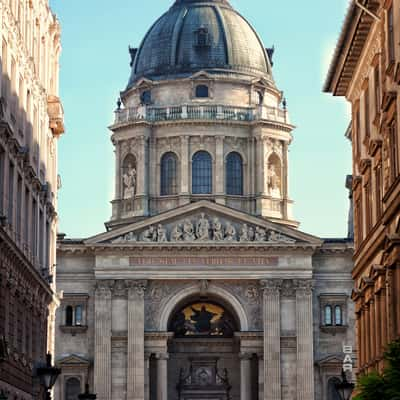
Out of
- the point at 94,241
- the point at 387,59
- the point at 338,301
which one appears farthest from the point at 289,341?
the point at 387,59

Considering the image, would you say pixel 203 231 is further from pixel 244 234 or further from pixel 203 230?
pixel 244 234

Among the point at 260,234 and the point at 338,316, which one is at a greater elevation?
the point at 260,234

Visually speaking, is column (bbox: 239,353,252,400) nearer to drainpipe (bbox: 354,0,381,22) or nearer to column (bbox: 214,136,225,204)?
column (bbox: 214,136,225,204)

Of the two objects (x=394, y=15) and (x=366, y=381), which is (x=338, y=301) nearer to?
(x=394, y=15)

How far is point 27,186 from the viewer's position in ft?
150

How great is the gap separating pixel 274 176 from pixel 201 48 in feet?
40.9

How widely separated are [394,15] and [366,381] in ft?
37.4

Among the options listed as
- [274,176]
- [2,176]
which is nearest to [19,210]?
[2,176]

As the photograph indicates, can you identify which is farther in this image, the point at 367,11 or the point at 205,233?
the point at 205,233

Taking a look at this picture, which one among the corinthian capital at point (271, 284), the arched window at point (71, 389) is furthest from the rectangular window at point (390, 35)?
the arched window at point (71, 389)

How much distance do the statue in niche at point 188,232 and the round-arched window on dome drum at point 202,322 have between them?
7.09m

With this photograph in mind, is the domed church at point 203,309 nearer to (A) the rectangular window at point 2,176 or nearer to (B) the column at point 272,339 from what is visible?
(B) the column at point 272,339

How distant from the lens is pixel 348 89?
4378cm

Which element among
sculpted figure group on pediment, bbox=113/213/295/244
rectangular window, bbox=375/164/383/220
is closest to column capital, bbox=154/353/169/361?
sculpted figure group on pediment, bbox=113/213/295/244
